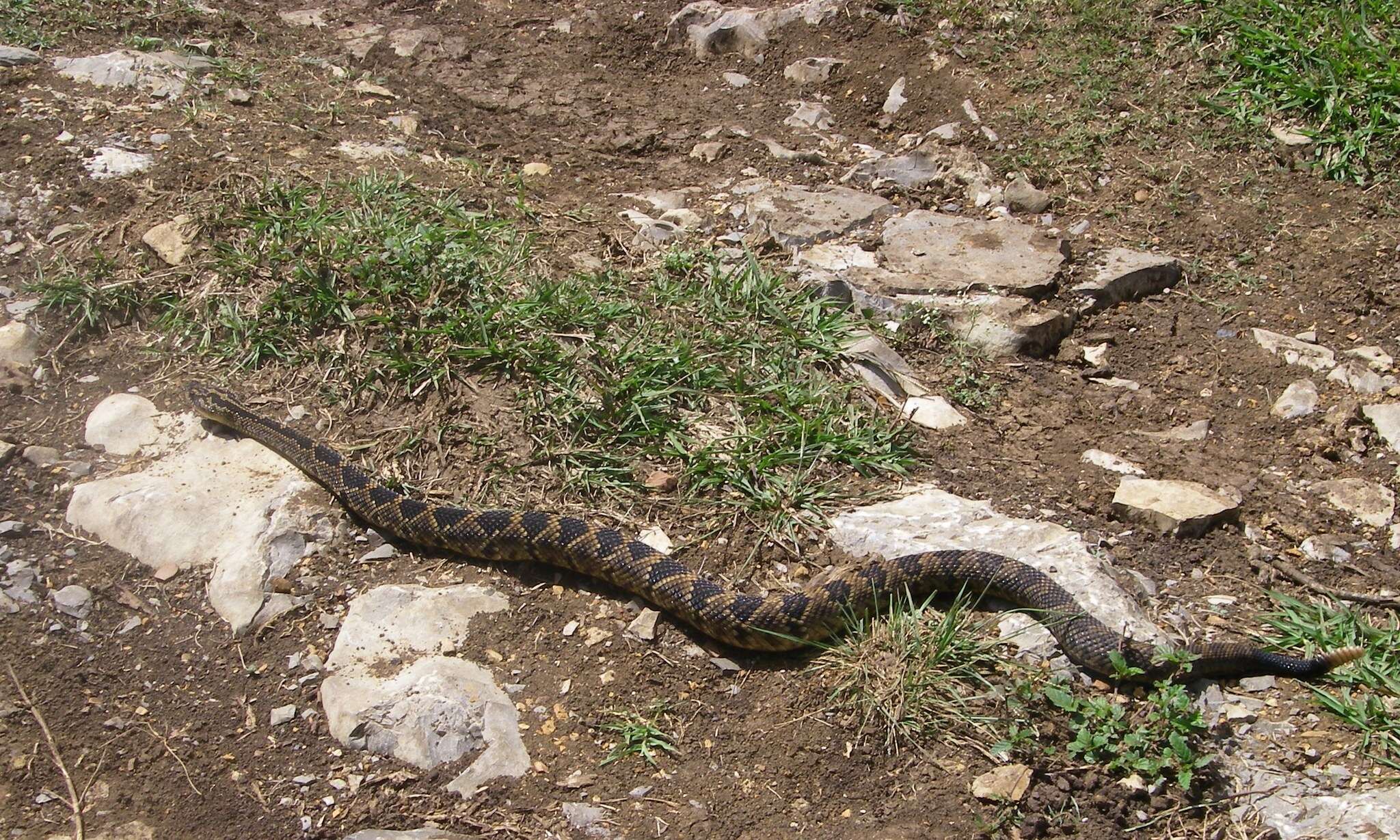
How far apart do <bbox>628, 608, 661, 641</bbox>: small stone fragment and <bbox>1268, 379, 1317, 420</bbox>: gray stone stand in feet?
11.4

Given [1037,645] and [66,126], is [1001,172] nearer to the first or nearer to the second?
[1037,645]

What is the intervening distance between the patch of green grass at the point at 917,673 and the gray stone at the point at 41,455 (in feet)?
12.3

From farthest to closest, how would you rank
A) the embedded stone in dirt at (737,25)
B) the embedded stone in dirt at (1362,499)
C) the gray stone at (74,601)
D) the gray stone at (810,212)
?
the embedded stone in dirt at (737,25), the gray stone at (810,212), the embedded stone in dirt at (1362,499), the gray stone at (74,601)

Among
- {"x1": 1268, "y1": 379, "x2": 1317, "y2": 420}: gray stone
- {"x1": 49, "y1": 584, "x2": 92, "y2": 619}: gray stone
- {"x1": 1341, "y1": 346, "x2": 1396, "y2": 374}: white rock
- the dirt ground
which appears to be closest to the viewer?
the dirt ground

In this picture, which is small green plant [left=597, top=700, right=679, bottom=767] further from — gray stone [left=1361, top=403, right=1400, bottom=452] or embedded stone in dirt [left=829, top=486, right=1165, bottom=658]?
gray stone [left=1361, top=403, right=1400, bottom=452]

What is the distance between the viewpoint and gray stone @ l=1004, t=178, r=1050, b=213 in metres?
7.01

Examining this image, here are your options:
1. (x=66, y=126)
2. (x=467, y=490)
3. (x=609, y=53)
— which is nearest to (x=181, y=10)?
(x=66, y=126)

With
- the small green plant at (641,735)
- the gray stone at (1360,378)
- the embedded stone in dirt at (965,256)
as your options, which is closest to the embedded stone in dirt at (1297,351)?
the gray stone at (1360,378)

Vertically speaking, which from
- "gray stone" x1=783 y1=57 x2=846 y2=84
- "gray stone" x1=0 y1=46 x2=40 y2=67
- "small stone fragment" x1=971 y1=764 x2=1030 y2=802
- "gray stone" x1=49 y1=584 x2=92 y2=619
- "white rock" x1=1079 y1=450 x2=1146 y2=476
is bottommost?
"gray stone" x1=49 y1=584 x2=92 y2=619

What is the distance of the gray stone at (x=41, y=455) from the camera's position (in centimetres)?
505

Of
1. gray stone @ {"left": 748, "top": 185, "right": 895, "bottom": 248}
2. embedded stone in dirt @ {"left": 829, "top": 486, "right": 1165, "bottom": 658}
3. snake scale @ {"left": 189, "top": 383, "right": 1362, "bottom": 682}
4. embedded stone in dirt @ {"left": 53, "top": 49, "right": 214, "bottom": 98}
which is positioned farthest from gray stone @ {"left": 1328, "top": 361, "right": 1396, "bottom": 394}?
embedded stone in dirt @ {"left": 53, "top": 49, "right": 214, "bottom": 98}

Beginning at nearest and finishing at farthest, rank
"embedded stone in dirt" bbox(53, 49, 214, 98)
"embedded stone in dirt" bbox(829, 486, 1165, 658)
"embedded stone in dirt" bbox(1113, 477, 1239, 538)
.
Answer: "embedded stone in dirt" bbox(829, 486, 1165, 658)
"embedded stone in dirt" bbox(1113, 477, 1239, 538)
"embedded stone in dirt" bbox(53, 49, 214, 98)

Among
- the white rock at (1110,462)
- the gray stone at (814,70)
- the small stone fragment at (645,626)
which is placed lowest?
the small stone fragment at (645,626)

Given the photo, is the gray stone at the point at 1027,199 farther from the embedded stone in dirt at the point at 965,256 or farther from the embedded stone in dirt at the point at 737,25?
the embedded stone in dirt at the point at 737,25
